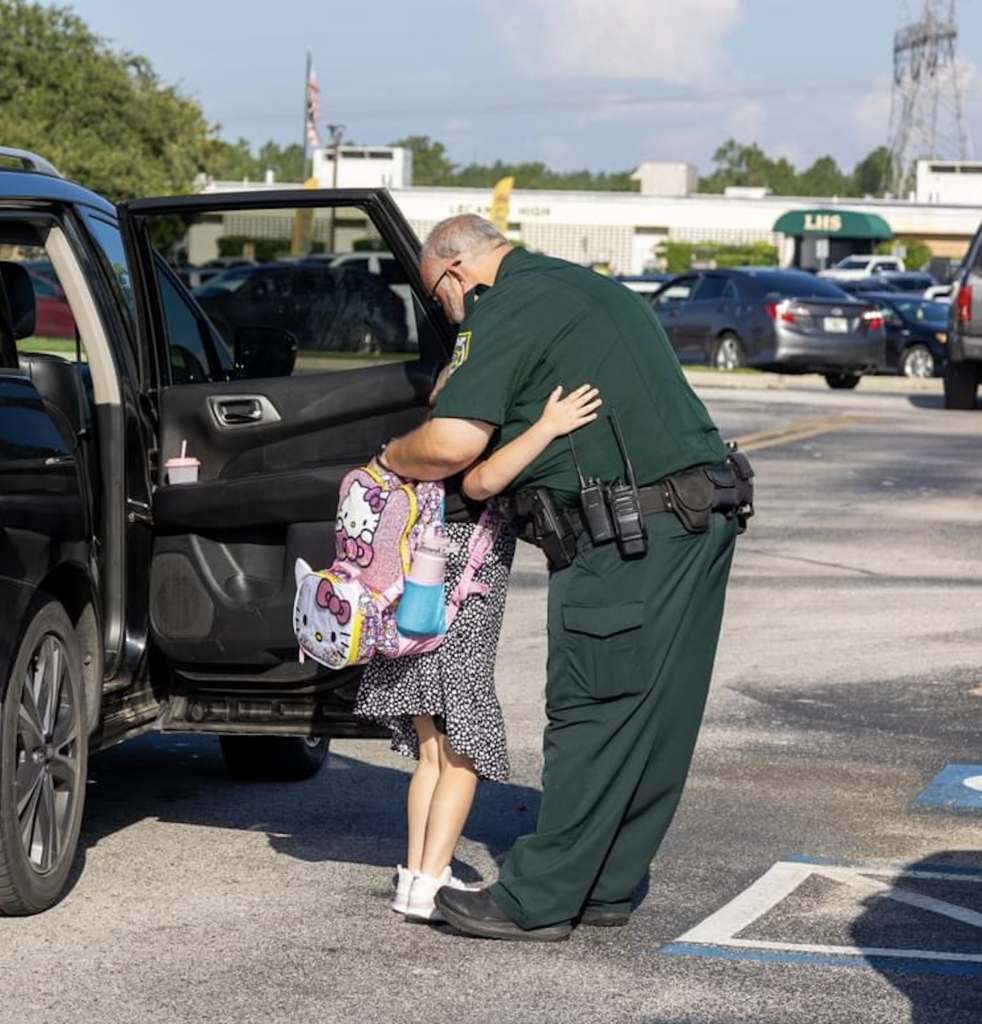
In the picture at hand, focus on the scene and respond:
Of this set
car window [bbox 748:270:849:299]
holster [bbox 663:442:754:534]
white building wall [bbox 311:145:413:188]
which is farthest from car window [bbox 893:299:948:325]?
white building wall [bbox 311:145:413:188]

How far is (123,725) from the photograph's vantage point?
6281 millimetres

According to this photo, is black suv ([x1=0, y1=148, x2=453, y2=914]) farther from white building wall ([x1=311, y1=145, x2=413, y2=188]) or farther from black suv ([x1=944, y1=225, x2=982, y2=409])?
white building wall ([x1=311, y1=145, x2=413, y2=188])

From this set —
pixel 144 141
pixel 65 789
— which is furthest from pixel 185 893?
pixel 144 141

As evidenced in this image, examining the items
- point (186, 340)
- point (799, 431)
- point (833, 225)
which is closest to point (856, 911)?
point (186, 340)

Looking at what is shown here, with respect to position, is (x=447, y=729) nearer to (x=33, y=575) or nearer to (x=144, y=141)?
(x=33, y=575)

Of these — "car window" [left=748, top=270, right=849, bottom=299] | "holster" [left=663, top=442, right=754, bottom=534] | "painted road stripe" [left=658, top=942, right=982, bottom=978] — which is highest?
"holster" [left=663, top=442, right=754, bottom=534]

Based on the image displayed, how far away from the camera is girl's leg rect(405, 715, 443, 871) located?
18.9 ft

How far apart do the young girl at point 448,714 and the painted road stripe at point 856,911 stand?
0.64 meters

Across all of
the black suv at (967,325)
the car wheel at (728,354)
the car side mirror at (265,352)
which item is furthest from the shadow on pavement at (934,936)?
the car wheel at (728,354)

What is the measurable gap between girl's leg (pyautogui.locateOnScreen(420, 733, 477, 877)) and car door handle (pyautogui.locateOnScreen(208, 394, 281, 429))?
1295 mm

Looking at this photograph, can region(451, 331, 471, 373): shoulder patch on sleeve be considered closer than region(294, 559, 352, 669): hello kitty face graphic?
Yes

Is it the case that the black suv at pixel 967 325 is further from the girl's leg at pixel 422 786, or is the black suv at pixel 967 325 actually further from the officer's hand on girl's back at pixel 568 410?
the officer's hand on girl's back at pixel 568 410

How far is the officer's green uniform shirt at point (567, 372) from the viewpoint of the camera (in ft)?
17.6

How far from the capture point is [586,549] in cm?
550
